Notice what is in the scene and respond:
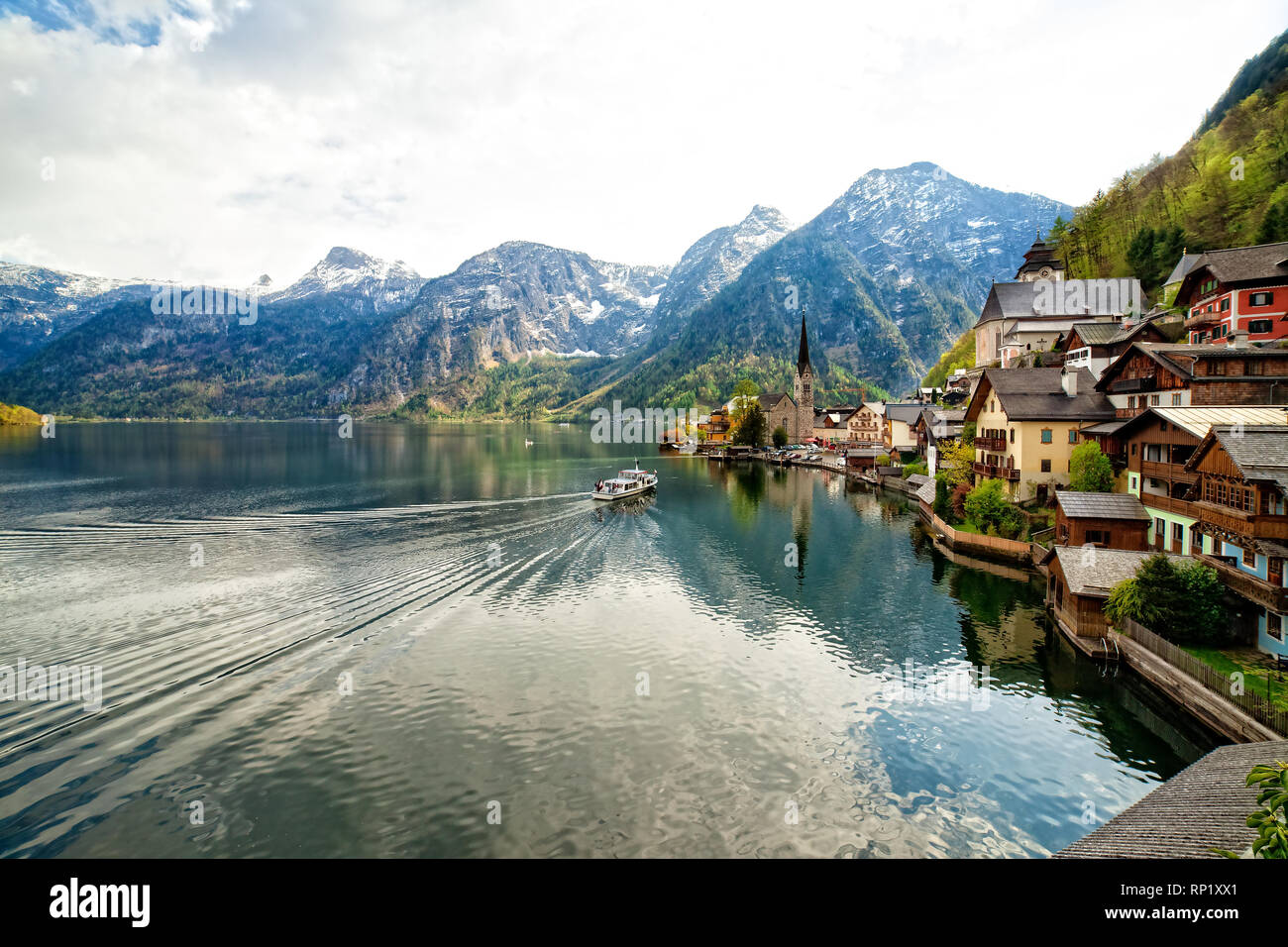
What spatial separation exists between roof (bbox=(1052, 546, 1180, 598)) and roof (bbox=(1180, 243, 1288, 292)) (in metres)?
35.4

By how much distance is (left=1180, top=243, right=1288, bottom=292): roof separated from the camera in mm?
52062

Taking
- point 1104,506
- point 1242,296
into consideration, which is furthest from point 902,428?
point 1104,506

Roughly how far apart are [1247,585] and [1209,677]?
228 inches

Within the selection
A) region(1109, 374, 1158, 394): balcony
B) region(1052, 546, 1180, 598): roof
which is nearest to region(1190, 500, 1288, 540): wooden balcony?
region(1052, 546, 1180, 598): roof

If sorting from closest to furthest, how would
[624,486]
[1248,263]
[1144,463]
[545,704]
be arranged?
[545,704] → [1144,463] → [1248,263] → [624,486]

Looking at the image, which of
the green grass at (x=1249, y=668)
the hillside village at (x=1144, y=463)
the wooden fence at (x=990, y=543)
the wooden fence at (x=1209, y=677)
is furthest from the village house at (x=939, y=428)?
the green grass at (x=1249, y=668)

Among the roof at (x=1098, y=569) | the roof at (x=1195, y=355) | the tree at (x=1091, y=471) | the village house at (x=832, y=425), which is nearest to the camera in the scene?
the roof at (x=1098, y=569)

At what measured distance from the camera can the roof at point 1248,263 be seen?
171ft

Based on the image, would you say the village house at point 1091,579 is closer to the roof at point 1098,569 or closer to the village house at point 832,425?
the roof at point 1098,569

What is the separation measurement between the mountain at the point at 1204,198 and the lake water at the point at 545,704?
6273cm

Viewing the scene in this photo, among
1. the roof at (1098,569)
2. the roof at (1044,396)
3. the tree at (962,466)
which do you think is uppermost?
the roof at (1044,396)

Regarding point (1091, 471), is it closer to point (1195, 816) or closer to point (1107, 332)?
point (1107, 332)

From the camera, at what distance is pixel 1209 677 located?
83.9 ft
